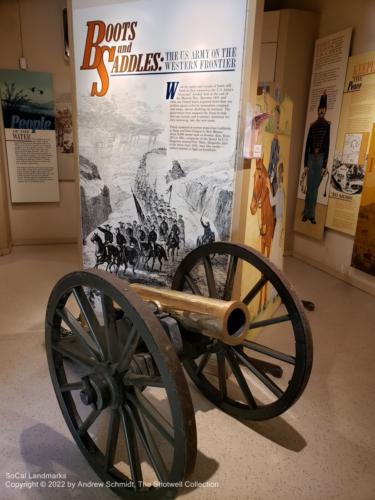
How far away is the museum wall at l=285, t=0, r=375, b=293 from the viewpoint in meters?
3.78

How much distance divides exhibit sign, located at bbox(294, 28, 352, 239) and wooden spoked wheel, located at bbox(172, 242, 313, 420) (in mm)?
2223

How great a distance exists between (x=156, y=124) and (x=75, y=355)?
1393 mm

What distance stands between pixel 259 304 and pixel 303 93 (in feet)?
10.0

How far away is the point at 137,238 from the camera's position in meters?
2.53

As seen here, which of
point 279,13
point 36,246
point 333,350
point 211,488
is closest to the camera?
point 211,488

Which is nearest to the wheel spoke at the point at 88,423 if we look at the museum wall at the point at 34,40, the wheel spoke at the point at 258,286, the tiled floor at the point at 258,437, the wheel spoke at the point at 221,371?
the tiled floor at the point at 258,437

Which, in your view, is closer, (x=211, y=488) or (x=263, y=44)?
(x=211, y=488)

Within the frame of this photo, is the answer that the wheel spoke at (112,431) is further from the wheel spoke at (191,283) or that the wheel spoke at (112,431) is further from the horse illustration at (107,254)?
the horse illustration at (107,254)

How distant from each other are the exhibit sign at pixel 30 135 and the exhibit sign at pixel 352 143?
3.41m

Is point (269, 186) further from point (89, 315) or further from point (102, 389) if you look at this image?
point (102, 389)

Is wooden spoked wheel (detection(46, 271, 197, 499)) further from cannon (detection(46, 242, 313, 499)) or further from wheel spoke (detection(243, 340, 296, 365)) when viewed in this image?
wheel spoke (detection(243, 340, 296, 365))

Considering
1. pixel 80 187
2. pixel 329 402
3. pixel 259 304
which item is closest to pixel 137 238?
pixel 80 187

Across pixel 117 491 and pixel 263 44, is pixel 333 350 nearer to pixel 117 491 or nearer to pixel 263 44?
pixel 117 491

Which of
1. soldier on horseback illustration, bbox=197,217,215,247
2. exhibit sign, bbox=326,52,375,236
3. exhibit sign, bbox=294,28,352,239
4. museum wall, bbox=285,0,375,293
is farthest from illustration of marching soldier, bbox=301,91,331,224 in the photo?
soldier on horseback illustration, bbox=197,217,215,247
